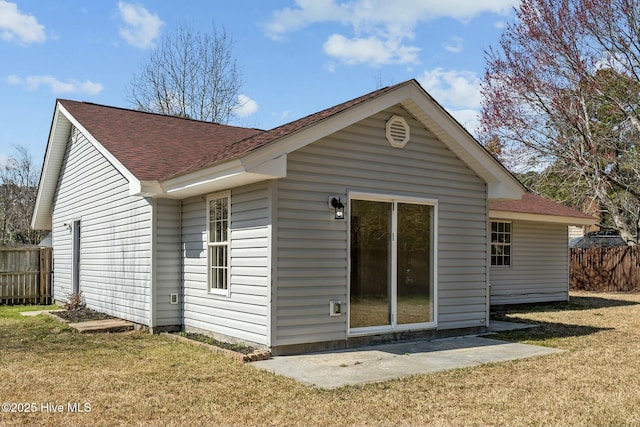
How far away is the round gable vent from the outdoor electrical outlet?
8.57 ft

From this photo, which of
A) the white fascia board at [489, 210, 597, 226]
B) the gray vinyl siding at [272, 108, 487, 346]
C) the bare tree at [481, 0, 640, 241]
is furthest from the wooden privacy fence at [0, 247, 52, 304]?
the bare tree at [481, 0, 640, 241]

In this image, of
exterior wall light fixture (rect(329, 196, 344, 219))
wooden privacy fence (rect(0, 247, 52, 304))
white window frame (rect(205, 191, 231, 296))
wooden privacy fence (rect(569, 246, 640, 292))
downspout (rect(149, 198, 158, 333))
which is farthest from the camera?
wooden privacy fence (rect(569, 246, 640, 292))

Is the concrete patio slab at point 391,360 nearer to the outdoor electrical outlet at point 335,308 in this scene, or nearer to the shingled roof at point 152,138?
the outdoor electrical outlet at point 335,308

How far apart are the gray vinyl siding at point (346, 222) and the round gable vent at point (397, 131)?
0.31 feet

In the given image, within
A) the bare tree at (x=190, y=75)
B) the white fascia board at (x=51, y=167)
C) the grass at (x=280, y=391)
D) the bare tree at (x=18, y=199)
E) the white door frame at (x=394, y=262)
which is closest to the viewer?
the grass at (x=280, y=391)

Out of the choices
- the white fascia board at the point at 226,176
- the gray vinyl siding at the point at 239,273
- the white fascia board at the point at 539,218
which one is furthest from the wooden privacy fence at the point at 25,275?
the white fascia board at the point at 539,218

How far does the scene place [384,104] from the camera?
27.8 ft

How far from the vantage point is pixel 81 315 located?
11781mm

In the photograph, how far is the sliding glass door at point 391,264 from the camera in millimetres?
8336

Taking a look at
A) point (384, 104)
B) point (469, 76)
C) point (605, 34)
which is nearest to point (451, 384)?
point (384, 104)

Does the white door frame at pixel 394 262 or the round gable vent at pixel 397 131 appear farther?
the round gable vent at pixel 397 131

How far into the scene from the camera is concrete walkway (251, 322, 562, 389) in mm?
6465

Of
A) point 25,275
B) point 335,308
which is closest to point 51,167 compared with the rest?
point 25,275

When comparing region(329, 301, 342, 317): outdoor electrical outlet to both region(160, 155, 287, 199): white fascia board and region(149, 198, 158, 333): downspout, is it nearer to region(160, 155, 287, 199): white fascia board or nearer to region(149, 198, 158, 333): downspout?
region(160, 155, 287, 199): white fascia board
